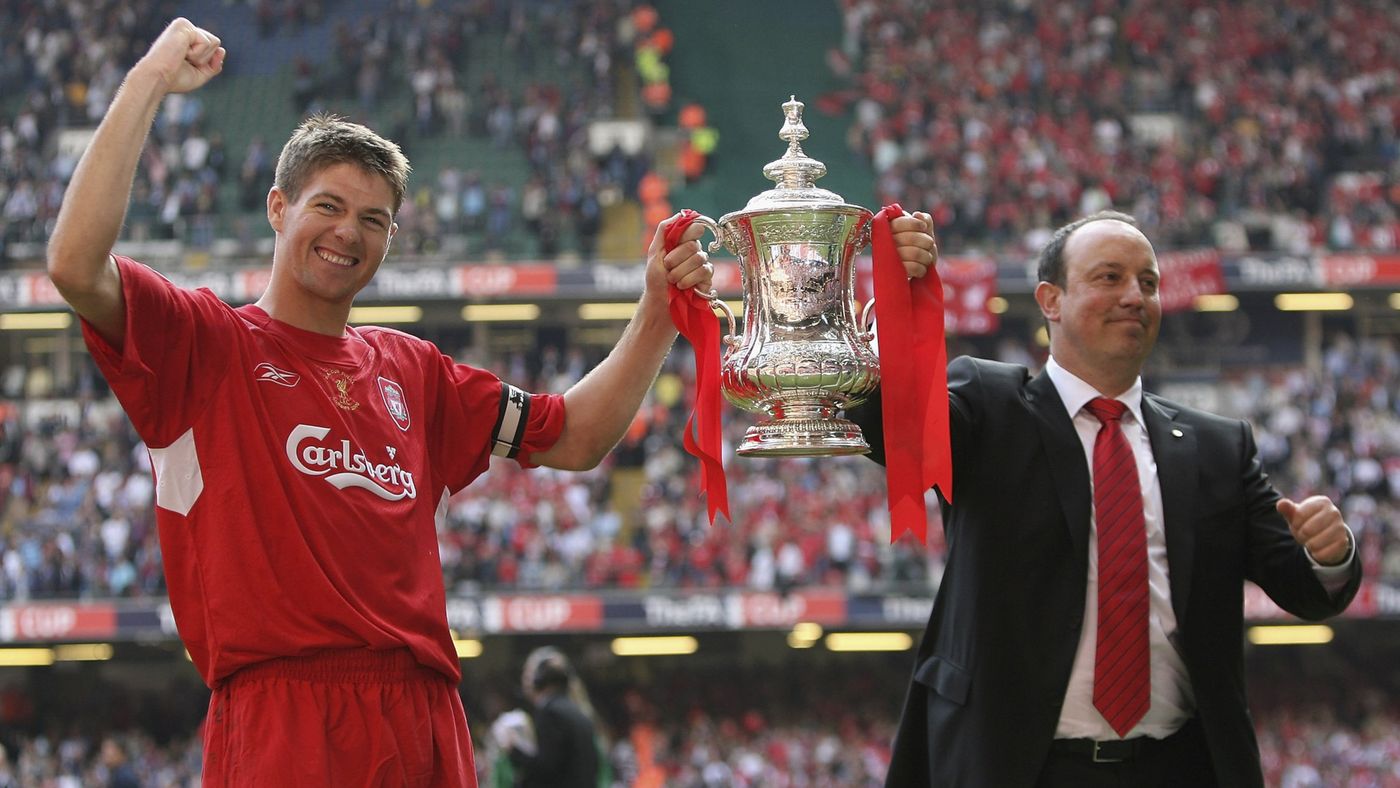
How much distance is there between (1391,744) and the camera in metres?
17.3

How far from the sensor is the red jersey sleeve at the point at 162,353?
2.86 m

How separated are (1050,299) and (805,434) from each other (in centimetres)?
74

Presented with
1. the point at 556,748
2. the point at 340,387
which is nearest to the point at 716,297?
the point at 340,387

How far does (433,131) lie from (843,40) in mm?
7197

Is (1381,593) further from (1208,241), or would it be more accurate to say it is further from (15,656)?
(15,656)

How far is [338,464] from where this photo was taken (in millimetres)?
3047

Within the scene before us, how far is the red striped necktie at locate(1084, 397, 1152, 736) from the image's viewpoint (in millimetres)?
3465

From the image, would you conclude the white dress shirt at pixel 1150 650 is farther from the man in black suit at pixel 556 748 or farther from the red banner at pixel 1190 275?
the red banner at pixel 1190 275

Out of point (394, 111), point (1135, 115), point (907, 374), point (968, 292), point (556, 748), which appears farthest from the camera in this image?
point (394, 111)

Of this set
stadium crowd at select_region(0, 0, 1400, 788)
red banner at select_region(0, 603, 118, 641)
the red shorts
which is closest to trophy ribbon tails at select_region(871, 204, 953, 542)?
the red shorts

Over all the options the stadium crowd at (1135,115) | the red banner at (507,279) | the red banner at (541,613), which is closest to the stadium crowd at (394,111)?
the red banner at (507,279)

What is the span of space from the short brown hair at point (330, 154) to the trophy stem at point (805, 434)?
3.04 ft

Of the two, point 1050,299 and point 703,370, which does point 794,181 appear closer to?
point 703,370

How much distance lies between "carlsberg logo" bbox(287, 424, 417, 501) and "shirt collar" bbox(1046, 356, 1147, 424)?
5.17 ft
